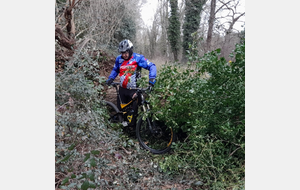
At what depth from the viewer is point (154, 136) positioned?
160 inches

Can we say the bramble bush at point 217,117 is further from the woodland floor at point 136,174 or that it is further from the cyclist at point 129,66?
the cyclist at point 129,66

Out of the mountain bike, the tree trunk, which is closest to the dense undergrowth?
the mountain bike

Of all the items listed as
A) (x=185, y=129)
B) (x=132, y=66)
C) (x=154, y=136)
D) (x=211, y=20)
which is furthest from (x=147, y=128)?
(x=211, y=20)

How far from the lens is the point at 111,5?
984 cm

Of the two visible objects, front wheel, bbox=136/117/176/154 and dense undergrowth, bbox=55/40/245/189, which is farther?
front wheel, bbox=136/117/176/154

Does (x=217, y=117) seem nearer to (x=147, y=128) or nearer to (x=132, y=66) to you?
(x=147, y=128)

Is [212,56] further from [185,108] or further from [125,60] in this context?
[125,60]

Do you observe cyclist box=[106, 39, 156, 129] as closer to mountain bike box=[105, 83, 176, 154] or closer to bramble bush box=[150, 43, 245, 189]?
mountain bike box=[105, 83, 176, 154]

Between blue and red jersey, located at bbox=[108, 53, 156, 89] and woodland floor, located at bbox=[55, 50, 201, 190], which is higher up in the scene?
blue and red jersey, located at bbox=[108, 53, 156, 89]

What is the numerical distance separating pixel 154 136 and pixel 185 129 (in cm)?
83

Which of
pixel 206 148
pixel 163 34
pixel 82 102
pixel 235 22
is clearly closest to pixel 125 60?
pixel 82 102

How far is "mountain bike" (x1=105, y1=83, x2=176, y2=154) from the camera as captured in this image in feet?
12.6

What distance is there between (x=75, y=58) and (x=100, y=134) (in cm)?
142

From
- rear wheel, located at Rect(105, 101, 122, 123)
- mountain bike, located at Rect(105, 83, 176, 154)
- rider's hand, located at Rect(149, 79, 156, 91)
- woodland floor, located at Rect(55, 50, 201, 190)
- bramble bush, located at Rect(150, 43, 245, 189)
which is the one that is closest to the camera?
bramble bush, located at Rect(150, 43, 245, 189)
